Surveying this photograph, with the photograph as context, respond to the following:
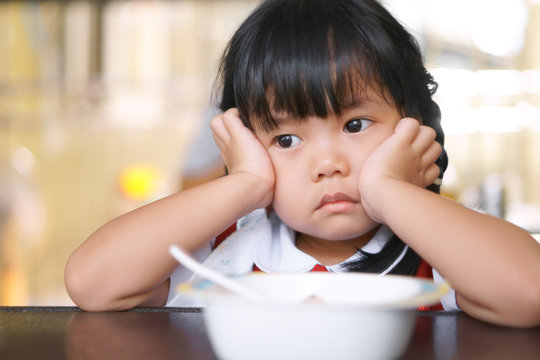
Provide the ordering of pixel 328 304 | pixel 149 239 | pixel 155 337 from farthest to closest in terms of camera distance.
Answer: pixel 149 239 → pixel 155 337 → pixel 328 304

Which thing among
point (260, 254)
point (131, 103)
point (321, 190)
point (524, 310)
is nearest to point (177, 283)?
point (260, 254)

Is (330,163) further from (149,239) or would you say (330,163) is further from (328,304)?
(328,304)

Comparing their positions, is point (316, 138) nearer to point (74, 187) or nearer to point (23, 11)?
point (74, 187)

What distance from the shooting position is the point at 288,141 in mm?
872

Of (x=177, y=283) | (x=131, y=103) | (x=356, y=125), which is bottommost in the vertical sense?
(x=131, y=103)

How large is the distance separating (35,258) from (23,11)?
147 cm

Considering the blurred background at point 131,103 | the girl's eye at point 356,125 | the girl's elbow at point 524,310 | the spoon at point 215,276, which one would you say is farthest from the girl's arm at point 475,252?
the blurred background at point 131,103

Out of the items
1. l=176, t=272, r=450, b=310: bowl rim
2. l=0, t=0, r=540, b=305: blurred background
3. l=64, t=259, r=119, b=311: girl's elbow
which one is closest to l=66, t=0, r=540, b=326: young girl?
l=64, t=259, r=119, b=311: girl's elbow

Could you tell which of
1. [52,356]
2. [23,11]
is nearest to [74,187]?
[23,11]

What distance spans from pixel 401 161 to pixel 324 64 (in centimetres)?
16

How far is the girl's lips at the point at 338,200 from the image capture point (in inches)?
32.2

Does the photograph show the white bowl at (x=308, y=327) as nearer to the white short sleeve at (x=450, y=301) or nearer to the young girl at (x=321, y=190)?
the young girl at (x=321, y=190)

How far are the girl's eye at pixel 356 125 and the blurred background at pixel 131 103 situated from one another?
8.91ft

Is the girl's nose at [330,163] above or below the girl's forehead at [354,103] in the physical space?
below
